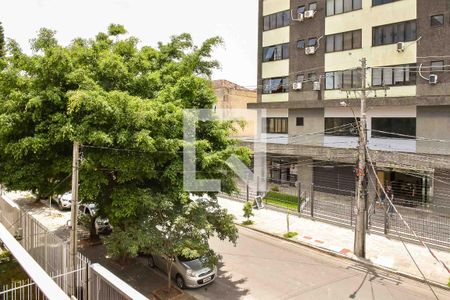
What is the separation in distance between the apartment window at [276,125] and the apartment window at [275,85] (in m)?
2.30

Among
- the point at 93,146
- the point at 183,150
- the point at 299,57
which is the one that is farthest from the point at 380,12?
the point at 93,146

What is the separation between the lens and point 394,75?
2397cm

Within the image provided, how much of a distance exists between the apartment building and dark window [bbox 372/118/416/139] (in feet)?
0.21

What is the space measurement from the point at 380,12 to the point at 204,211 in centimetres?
1945

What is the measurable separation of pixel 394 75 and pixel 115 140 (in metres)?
19.5

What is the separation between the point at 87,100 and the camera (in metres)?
10.0

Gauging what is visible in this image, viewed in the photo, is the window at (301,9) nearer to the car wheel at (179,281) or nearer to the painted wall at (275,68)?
the painted wall at (275,68)

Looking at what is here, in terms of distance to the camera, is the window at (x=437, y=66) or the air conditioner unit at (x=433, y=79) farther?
the air conditioner unit at (x=433, y=79)

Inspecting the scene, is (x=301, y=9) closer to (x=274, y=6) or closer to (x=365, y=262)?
(x=274, y=6)

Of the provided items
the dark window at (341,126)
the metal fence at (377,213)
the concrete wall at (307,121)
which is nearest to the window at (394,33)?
the dark window at (341,126)

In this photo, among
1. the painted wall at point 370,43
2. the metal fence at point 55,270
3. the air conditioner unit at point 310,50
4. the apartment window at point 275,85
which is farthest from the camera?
the apartment window at point 275,85

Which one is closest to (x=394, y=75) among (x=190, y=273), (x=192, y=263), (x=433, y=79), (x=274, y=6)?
(x=433, y=79)

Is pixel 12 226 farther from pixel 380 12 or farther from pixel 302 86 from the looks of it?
pixel 380 12

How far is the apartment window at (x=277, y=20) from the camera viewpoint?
30125mm
